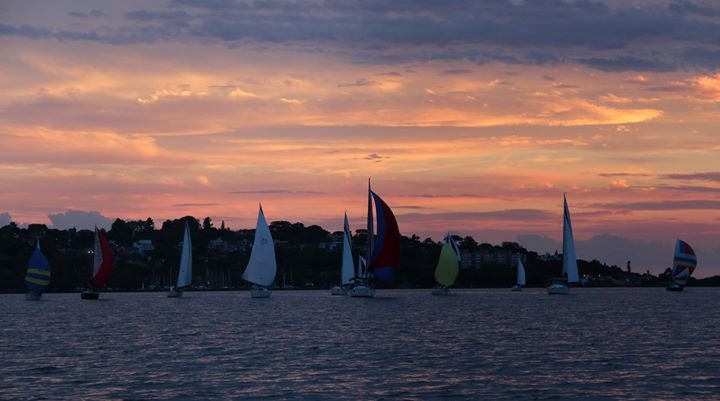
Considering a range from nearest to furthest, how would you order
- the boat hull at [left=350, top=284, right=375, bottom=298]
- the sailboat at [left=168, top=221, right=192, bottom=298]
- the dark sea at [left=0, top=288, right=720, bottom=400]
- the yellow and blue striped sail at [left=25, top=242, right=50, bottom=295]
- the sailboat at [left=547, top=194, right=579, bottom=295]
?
the dark sea at [left=0, top=288, right=720, bottom=400]
the yellow and blue striped sail at [left=25, top=242, right=50, bottom=295]
the boat hull at [left=350, top=284, right=375, bottom=298]
the sailboat at [left=168, top=221, right=192, bottom=298]
the sailboat at [left=547, top=194, right=579, bottom=295]

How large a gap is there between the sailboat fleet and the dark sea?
2551 centimetres

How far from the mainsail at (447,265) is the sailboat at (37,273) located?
4470 cm

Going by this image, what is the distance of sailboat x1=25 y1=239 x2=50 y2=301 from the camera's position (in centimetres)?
11075

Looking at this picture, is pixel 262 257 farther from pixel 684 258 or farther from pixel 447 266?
pixel 684 258

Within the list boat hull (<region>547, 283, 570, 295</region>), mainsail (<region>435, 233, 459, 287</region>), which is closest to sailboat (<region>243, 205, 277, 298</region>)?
mainsail (<region>435, 233, 459, 287</region>)

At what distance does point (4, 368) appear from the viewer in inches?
1662

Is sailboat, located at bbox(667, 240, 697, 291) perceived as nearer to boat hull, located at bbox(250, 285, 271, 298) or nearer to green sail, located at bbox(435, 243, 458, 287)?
green sail, located at bbox(435, 243, 458, 287)

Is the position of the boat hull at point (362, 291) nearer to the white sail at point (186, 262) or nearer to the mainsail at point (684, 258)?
the white sail at point (186, 262)

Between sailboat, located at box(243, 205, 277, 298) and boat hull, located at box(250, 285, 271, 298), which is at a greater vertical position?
sailboat, located at box(243, 205, 277, 298)

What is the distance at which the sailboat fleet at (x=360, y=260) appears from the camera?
101m

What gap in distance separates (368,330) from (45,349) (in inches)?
793

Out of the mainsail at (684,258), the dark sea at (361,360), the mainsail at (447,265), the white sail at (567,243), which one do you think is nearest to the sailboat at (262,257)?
the mainsail at (447,265)

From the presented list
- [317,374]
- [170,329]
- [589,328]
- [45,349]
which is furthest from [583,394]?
[170,329]

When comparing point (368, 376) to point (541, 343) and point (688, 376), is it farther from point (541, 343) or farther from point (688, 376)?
point (541, 343)
